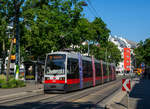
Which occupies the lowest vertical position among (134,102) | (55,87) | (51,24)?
(134,102)

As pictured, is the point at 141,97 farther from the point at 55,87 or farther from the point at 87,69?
the point at 87,69

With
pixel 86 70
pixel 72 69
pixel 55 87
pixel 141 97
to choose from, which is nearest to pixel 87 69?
pixel 86 70

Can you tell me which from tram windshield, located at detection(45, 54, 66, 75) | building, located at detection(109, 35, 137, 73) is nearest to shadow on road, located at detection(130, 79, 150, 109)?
tram windshield, located at detection(45, 54, 66, 75)

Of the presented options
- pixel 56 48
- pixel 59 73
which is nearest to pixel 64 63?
pixel 59 73

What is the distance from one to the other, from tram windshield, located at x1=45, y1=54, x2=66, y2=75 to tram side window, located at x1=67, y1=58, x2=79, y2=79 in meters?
0.53

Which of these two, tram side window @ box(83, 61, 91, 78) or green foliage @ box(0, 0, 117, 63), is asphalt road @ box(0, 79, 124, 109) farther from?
green foliage @ box(0, 0, 117, 63)

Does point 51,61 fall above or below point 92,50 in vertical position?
below

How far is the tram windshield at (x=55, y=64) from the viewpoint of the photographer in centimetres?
1867

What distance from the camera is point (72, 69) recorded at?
1969cm

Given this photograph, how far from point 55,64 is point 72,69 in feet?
4.97

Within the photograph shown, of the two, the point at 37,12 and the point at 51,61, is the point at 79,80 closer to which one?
the point at 51,61

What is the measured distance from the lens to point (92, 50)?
50281 millimetres

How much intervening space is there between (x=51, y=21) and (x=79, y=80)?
15.5 m

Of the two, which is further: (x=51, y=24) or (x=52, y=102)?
(x=51, y=24)
